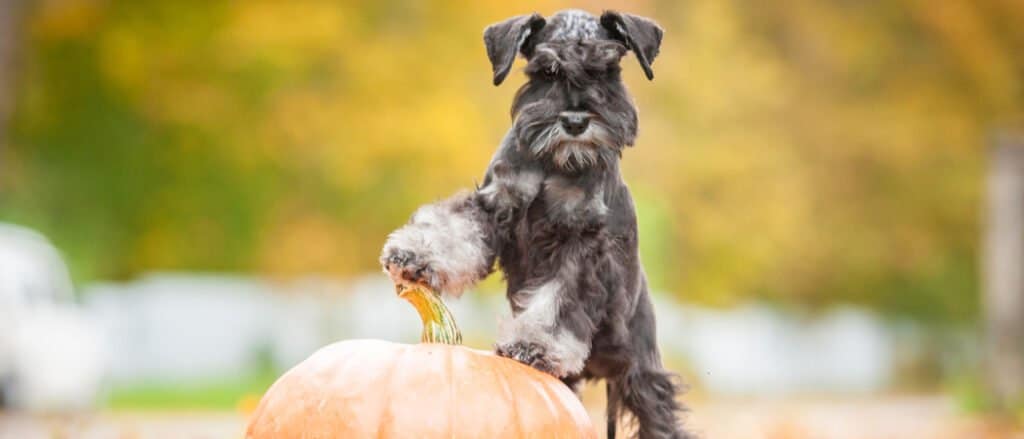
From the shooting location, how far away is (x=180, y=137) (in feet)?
64.6

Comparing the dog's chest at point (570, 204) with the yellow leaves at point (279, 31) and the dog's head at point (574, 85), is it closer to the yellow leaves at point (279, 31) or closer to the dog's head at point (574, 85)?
the dog's head at point (574, 85)

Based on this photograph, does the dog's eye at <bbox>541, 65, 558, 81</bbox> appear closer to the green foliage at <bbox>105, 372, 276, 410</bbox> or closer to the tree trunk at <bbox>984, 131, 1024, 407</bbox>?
the green foliage at <bbox>105, 372, 276, 410</bbox>

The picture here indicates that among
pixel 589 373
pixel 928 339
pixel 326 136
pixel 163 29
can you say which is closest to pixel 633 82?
pixel 326 136

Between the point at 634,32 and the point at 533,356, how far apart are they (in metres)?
1.16

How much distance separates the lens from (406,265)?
14.0 ft

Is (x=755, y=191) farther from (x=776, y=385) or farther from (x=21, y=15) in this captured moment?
(x=21, y=15)

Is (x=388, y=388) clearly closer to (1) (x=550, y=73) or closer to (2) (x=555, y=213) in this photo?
(2) (x=555, y=213)

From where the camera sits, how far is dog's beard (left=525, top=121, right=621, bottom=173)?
425 centimetres

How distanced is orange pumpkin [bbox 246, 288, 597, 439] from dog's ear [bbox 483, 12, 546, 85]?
0.82m

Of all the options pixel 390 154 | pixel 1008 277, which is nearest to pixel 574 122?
pixel 1008 277

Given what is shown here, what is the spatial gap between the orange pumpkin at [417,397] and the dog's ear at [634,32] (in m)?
1.08

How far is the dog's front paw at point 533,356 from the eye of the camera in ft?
14.7

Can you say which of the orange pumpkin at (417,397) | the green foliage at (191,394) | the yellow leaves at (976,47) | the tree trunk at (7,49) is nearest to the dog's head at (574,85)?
the orange pumpkin at (417,397)

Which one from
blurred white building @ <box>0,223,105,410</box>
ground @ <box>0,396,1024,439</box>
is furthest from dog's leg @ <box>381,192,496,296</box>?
blurred white building @ <box>0,223,105,410</box>
